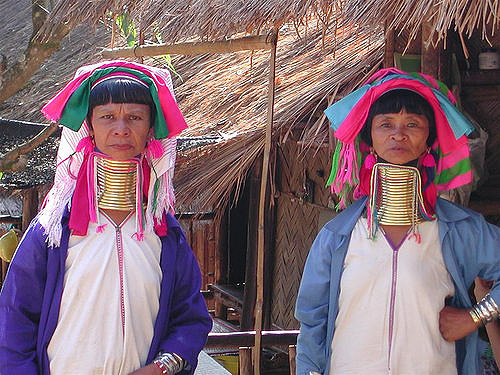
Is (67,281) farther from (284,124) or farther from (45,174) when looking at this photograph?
(45,174)

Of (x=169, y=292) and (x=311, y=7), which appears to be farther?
(x=311, y=7)

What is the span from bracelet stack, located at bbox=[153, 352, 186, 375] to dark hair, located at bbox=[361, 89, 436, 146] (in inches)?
40.8

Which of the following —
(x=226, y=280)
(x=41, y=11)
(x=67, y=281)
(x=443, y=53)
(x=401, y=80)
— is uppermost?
(x=41, y=11)

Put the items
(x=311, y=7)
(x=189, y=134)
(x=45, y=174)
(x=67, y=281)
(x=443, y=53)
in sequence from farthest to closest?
1. (x=189, y=134)
2. (x=45, y=174)
3. (x=443, y=53)
4. (x=311, y=7)
5. (x=67, y=281)

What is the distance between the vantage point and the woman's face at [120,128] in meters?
2.75

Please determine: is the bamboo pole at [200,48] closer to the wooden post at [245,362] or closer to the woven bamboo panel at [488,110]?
the woven bamboo panel at [488,110]

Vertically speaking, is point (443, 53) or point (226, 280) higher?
point (443, 53)

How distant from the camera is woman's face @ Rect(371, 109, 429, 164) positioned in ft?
9.41

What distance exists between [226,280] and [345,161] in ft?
18.3

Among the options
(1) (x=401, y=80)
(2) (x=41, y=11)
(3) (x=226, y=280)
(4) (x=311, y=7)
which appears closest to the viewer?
(1) (x=401, y=80)

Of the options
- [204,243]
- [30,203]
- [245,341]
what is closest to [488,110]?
[245,341]

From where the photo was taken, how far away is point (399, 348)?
2.81 metres

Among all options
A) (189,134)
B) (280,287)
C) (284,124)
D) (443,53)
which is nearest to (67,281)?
(443,53)

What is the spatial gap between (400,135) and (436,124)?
18 cm
